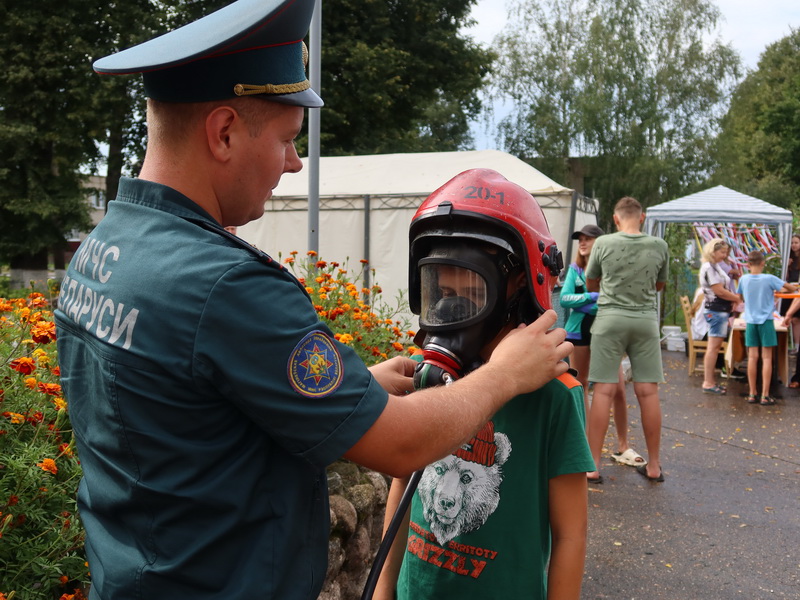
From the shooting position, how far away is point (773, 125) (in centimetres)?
4419

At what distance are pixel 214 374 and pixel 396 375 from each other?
0.70 m

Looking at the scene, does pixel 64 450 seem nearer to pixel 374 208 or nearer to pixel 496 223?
pixel 496 223

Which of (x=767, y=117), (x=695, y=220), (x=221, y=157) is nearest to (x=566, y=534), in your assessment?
(x=221, y=157)

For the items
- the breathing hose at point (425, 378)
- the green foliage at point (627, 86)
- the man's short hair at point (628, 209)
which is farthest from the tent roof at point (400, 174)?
the green foliage at point (627, 86)

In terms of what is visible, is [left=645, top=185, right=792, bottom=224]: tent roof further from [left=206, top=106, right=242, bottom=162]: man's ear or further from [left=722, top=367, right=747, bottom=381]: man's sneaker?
[left=206, top=106, right=242, bottom=162]: man's ear

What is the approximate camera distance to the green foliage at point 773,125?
39.0m

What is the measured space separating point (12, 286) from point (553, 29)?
22574 millimetres

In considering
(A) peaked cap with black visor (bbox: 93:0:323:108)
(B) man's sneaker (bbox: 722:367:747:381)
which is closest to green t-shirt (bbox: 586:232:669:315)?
(A) peaked cap with black visor (bbox: 93:0:323:108)

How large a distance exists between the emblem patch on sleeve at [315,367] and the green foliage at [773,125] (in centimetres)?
3693

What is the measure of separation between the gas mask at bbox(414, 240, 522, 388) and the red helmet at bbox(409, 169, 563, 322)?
0.09ft

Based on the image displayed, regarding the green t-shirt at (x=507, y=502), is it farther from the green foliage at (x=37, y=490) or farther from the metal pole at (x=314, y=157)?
the metal pole at (x=314, y=157)

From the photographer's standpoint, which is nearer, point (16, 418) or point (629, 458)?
point (16, 418)

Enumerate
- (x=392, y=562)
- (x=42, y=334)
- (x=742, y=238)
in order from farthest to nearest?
(x=742, y=238) < (x=42, y=334) < (x=392, y=562)

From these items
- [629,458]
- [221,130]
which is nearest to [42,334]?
[221,130]
